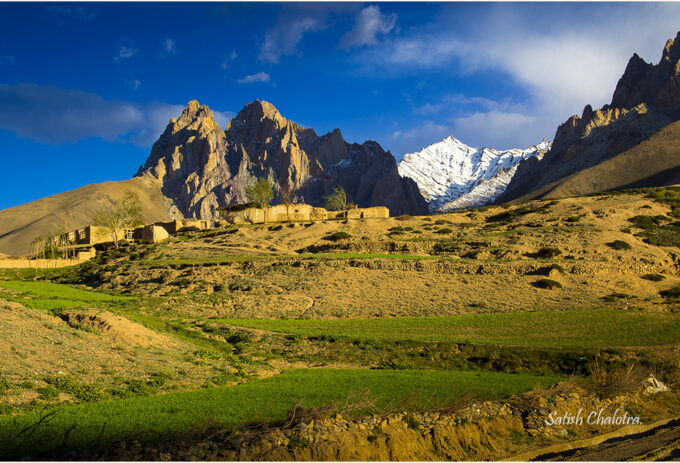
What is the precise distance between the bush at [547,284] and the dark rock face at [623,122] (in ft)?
411

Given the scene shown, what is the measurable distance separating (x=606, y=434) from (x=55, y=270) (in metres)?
64.9

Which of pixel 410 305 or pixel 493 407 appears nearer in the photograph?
pixel 493 407

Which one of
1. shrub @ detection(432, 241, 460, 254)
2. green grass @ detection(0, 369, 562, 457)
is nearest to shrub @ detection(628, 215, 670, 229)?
shrub @ detection(432, 241, 460, 254)

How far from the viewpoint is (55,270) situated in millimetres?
58125

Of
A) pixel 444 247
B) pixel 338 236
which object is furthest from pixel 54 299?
pixel 444 247

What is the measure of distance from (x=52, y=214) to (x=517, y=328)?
170 meters

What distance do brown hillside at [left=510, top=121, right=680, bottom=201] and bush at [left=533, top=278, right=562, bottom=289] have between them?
11238 centimetres

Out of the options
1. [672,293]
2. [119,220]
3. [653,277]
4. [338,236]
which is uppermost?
[119,220]

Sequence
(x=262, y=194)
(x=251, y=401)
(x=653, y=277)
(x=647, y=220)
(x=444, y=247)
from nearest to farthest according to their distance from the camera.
Answer: (x=251, y=401)
(x=653, y=277)
(x=444, y=247)
(x=647, y=220)
(x=262, y=194)

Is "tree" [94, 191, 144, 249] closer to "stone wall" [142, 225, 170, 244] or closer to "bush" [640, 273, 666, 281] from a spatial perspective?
"stone wall" [142, 225, 170, 244]

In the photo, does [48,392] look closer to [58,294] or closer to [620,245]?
[58,294]

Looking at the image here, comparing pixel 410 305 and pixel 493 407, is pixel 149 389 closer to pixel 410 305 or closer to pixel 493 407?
pixel 493 407

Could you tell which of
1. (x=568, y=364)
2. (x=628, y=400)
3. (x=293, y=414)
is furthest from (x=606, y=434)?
(x=293, y=414)

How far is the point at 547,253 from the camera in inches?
1816
